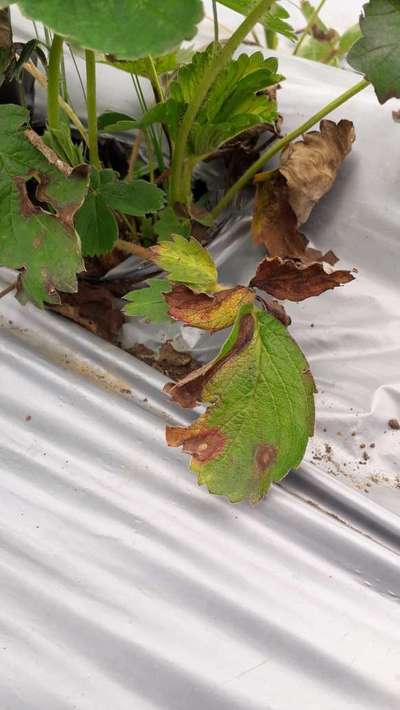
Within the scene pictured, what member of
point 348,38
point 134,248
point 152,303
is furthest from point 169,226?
point 348,38

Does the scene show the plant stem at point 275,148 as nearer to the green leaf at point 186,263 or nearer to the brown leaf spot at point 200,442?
the green leaf at point 186,263

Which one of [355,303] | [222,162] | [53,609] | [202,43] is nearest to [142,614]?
[53,609]

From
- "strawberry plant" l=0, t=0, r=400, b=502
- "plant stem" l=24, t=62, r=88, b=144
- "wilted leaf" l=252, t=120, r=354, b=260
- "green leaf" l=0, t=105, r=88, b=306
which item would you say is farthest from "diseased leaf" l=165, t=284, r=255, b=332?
"plant stem" l=24, t=62, r=88, b=144

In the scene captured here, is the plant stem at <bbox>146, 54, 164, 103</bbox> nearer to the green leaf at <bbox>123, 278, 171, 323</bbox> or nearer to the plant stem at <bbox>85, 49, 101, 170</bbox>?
the plant stem at <bbox>85, 49, 101, 170</bbox>

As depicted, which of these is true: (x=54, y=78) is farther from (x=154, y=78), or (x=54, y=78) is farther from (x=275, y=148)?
(x=275, y=148)

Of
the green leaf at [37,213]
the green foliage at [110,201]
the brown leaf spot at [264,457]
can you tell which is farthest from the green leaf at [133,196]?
the brown leaf spot at [264,457]

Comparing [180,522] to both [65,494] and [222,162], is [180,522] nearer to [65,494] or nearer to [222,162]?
[65,494]
